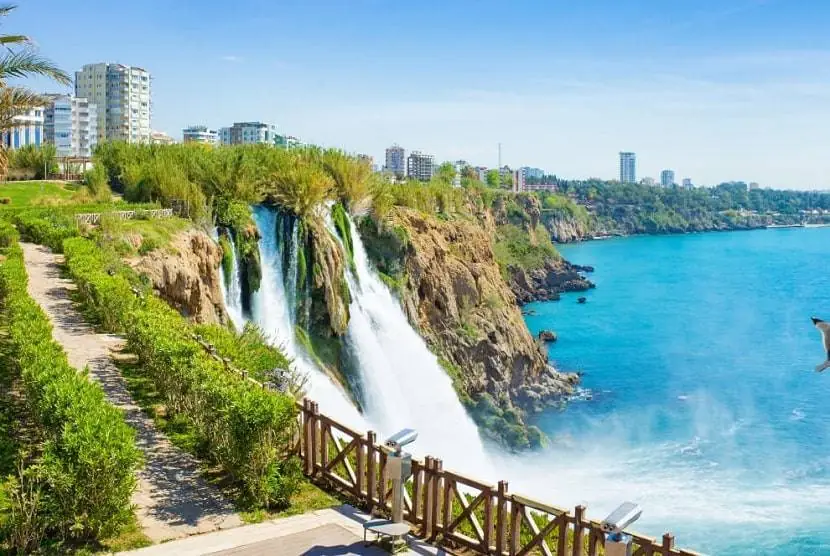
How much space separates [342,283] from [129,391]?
1415 centimetres

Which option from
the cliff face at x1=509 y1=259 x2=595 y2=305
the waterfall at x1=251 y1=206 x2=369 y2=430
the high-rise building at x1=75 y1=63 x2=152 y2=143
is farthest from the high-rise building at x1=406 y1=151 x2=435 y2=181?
the waterfall at x1=251 y1=206 x2=369 y2=430

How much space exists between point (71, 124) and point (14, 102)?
103m

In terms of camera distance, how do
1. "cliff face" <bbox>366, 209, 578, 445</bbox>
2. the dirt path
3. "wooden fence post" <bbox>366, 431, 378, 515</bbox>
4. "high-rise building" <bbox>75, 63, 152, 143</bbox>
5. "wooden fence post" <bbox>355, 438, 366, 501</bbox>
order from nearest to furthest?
1. the dirt path
2. "wooden fence post" <bbox>366, 431, 378, 515</bbox>
3. "wooden fence post" <bbox>355, 438, 366, 501</bbox>
4. "cliff face" <bbox>366, 209, 578, 445</bbox>
5. "high-rise building" <bbox>75, 63, 152, 143</bbox>

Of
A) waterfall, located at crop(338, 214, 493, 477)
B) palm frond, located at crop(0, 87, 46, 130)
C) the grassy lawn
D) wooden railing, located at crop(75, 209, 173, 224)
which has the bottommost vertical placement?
waterfall, located at crop(338, 214, 493, 477)

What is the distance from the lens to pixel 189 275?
20.6 m

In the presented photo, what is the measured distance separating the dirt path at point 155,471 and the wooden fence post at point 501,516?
3004 millimetres

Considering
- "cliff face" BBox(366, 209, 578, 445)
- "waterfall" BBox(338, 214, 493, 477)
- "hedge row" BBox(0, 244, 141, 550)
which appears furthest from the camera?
"cliff face" BBox(366, 209, 578, 445)

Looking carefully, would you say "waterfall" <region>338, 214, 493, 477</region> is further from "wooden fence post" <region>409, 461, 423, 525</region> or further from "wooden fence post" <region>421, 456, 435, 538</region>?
"wooden fence post" <region>421, 456, 435, 538</region>

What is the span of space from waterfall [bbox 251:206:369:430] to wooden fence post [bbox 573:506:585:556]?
45.1ft

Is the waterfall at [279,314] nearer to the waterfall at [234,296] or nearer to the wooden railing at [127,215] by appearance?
the waterfall at [234,296]

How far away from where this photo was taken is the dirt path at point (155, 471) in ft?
31.1

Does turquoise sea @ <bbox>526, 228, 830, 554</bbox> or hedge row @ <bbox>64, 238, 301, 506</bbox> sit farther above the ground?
hedge row @ <bbox>64, 238, 301, 506</bbox>

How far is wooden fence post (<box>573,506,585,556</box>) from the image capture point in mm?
8062

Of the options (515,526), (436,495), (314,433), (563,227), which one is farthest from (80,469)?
(563,227)
